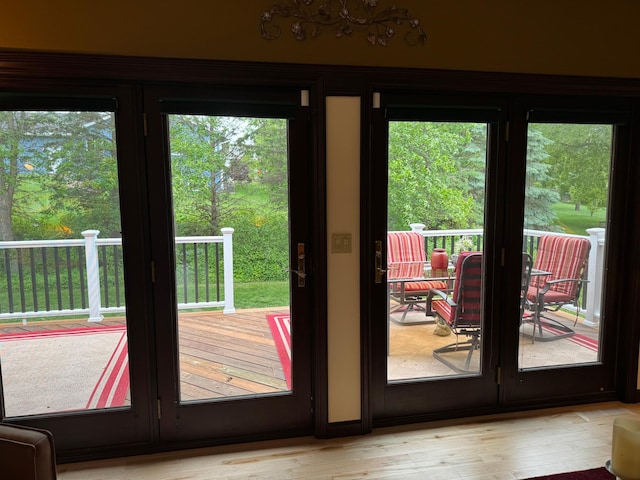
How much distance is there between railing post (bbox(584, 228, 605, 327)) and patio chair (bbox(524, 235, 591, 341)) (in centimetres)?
5

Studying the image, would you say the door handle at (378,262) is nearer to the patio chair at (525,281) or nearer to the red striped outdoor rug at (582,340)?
the patio chair at (525,281)

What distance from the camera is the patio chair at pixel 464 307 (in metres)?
3.06

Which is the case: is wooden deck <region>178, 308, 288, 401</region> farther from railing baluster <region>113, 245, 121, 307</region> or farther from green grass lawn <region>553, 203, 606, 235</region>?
green grass lawn <region>553, 203, 606, 235</region>

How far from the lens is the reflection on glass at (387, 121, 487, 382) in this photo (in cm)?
289

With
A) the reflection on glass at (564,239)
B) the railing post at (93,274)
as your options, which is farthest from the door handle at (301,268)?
the reflection on glass at (564,239)

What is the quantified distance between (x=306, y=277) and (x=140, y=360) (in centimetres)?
107

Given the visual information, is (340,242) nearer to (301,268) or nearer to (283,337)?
(301,268)

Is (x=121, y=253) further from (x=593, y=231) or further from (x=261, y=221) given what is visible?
(x=593, y=231)

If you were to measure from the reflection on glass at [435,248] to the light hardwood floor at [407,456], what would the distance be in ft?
1.28

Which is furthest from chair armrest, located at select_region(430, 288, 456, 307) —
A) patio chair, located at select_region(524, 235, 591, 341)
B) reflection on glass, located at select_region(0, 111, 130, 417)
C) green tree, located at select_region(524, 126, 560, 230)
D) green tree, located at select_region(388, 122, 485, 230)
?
reflection on glass, located at select_region(0, 111, 130, 417)

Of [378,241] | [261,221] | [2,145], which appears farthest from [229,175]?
[2,145]

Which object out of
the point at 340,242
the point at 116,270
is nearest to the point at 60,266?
the point at 116,270

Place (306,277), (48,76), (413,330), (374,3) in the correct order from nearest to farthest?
(48,76) → (374,3) → (306,277) → (413,330)

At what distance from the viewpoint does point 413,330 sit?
9.97 ft
